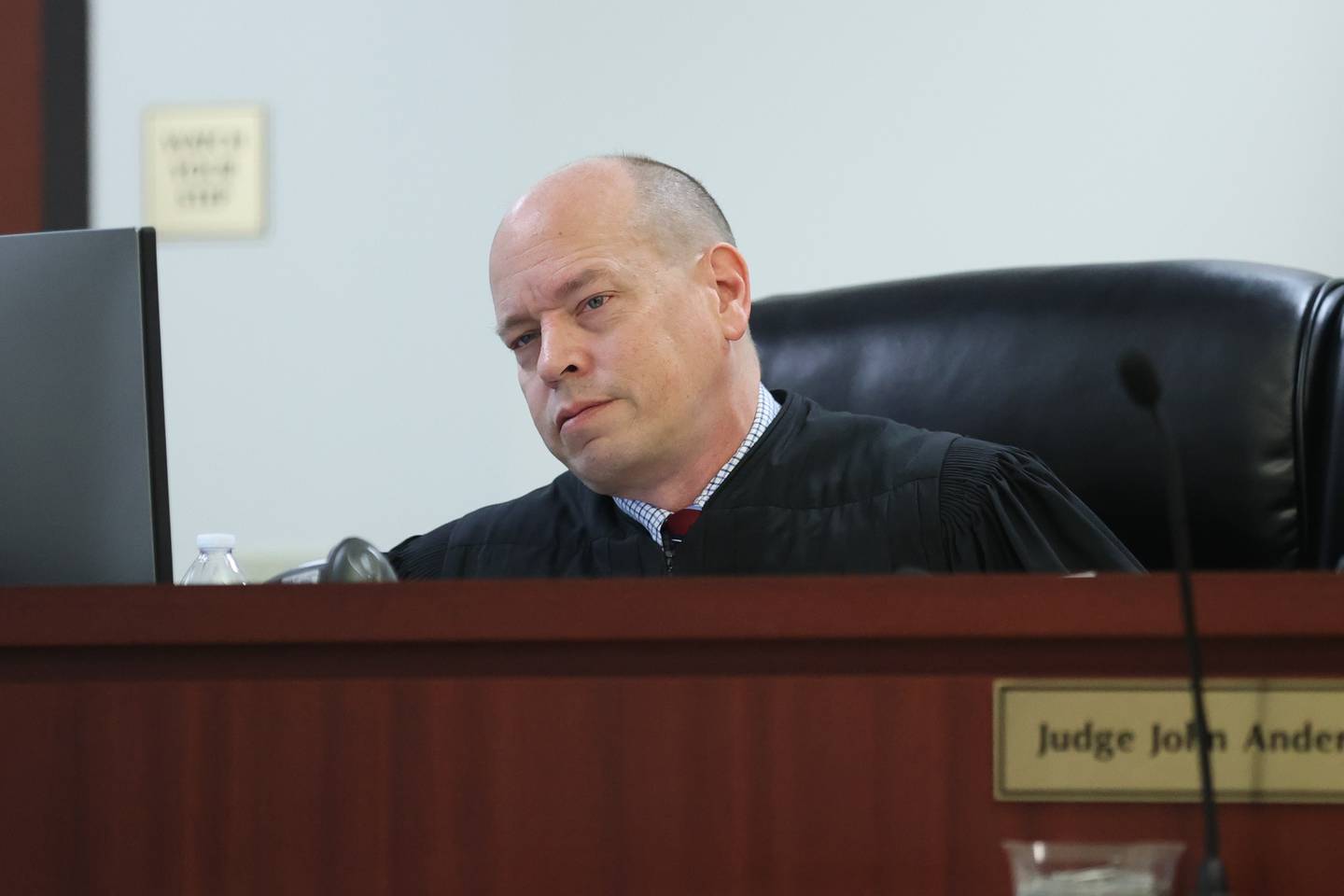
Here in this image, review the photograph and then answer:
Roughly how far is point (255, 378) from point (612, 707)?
183 centimetres

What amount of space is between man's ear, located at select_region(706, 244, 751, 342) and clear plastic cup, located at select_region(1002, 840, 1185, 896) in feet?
3.71

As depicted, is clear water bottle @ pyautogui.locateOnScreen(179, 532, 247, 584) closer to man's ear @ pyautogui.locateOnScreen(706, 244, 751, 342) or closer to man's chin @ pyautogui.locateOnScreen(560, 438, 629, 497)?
man's chin @ pyautogui.locateOnScreen(560, 438, 629, 497)

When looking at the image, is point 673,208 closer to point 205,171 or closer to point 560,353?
point 560,353

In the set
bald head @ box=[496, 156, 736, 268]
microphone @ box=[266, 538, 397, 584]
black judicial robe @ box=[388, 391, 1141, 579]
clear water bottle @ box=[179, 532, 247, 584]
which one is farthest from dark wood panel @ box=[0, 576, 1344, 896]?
bald head @ box=[496, 156, 736, 268]

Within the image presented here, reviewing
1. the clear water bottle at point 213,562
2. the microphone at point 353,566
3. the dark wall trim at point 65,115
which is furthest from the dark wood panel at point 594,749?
the dark wall trim at point 65,115

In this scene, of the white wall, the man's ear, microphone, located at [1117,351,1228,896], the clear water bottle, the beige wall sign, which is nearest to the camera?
microphone, located at [1117,351,1228,896]

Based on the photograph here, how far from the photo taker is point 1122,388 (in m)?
1.32

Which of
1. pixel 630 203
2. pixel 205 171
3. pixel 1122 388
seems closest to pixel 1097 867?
pixel 1122 388

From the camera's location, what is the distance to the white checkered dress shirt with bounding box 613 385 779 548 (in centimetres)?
169

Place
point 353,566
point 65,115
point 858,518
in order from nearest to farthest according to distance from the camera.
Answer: point 353,566 < point 858,518 < point 65,115

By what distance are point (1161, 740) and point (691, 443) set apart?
103cm

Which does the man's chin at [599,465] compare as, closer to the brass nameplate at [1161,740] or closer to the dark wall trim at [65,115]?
the brass nameplate at [1161,740]

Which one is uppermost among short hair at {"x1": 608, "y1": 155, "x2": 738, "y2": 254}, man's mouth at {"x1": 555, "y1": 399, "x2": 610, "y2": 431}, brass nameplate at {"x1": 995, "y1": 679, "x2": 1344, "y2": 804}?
short hair at {"x1": 608, "y1": 155, "x2": 738, "y2": 254}

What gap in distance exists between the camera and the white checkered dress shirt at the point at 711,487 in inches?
66.5
